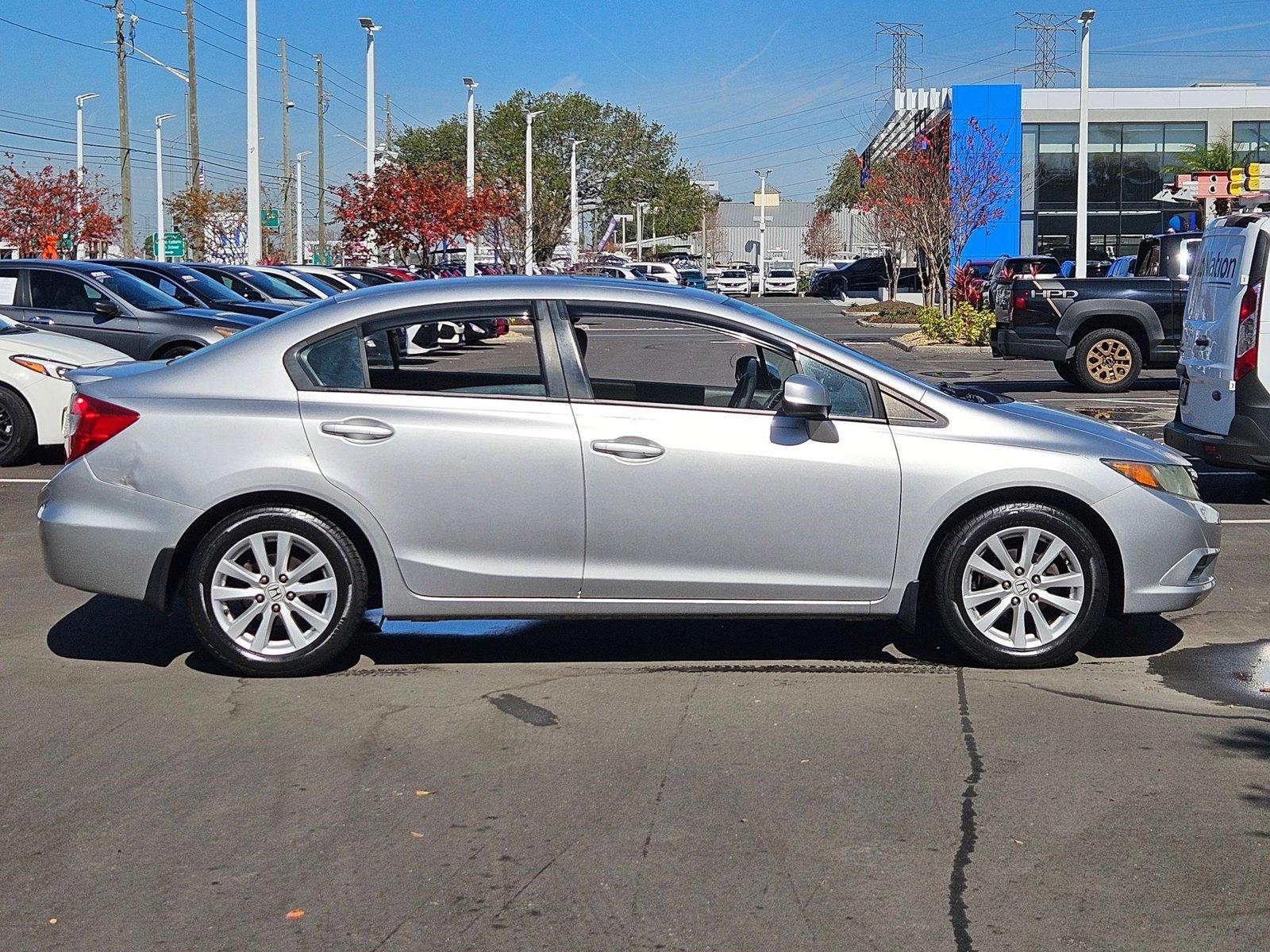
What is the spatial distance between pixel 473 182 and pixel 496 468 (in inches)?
1694

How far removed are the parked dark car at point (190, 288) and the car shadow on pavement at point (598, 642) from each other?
11936 millimetres

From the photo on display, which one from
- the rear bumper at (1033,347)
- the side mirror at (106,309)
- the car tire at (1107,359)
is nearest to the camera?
the side mirror at (106,309)

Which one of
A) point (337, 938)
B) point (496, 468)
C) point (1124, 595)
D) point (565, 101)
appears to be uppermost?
point (565, 101)

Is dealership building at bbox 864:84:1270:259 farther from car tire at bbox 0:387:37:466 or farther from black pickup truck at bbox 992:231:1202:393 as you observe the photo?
car tire at bbox 0:387:37:466

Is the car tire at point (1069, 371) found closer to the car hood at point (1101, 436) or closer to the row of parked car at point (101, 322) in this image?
the row of parked car at point (101, 322)

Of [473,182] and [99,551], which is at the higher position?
[473,182]

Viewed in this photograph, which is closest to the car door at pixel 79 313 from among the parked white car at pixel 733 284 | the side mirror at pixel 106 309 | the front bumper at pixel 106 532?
the side mirror at pixel 106 309

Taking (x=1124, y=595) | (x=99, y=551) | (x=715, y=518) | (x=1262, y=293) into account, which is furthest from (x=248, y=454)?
(x=1262, y=293)

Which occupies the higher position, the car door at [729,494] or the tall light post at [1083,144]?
the tall light post at [1083,144]

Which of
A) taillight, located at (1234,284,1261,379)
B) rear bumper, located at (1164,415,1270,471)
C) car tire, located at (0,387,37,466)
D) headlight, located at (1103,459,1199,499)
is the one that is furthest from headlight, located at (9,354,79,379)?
headlight, located at (1103,459,1199,499)

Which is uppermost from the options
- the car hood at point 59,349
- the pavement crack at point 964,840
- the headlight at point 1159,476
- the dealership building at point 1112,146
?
the dealership building at point 1112,146

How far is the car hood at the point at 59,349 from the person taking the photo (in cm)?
1281

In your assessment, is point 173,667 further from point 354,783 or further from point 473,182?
point 473,182

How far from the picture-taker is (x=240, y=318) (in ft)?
54.2
